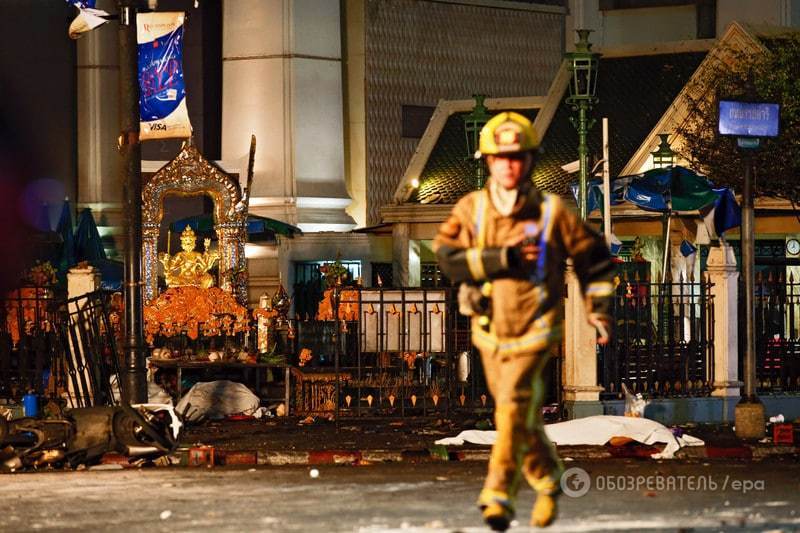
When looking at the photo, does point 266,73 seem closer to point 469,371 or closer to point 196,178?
point 196,178

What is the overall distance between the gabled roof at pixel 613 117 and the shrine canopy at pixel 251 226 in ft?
7.70

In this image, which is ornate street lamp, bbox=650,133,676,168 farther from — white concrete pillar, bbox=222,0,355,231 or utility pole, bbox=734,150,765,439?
utility pole, bbox=734,150,765,439

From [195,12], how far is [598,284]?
1126 inches

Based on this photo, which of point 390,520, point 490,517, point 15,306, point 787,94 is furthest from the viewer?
point 787,94

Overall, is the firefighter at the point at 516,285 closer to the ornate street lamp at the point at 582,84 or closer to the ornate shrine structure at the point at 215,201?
the ornate street lamp at the point at 582,84

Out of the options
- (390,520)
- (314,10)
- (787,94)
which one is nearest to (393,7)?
(314,10)

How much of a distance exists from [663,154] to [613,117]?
3643 mm

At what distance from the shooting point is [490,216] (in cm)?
1116

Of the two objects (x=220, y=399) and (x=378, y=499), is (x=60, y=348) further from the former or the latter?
(x=378, y=499)

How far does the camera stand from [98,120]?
38.1 metres

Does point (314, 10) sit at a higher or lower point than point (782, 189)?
higher

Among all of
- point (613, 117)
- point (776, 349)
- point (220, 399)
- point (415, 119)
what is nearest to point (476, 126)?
point (613, 117)

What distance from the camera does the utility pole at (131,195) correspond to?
64.5 feet

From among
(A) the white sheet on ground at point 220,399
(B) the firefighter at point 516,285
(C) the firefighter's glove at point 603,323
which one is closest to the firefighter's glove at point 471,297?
(B) the firefighter at point 516,285
